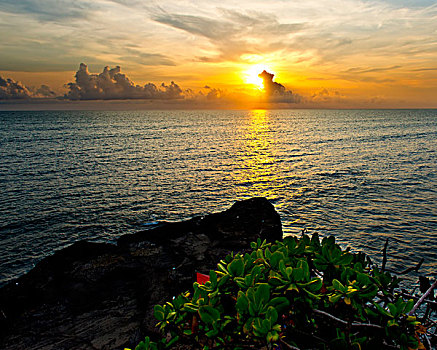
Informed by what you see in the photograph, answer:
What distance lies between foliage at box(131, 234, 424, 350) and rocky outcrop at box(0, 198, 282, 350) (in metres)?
6.86

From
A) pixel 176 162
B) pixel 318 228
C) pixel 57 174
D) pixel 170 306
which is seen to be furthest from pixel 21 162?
pixel 170 306

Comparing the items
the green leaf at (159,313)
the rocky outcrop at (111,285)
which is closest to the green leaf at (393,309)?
the green leaf at (159,313)

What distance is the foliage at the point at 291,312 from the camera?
2238mm

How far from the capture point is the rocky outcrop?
28.6 feet

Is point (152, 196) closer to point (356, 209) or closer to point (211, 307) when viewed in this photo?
point (356, 209)

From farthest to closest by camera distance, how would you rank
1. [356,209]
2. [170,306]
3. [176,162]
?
[176,162]
[356,209]
[170,306]

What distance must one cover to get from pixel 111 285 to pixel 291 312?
10360 millimetres

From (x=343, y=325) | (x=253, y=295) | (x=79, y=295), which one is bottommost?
(x=79, y=295)

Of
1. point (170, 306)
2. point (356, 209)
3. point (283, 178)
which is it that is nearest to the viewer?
point (170, 306)

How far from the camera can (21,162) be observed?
4138 cm

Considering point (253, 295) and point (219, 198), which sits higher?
point (253, 295)

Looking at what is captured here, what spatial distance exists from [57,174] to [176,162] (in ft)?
54.0

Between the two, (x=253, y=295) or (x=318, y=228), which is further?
(x=318, y=228)

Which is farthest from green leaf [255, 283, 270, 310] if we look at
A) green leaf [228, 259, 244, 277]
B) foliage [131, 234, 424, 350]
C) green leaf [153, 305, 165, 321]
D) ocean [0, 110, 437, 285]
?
ocean [0, 110, 437, 285]
